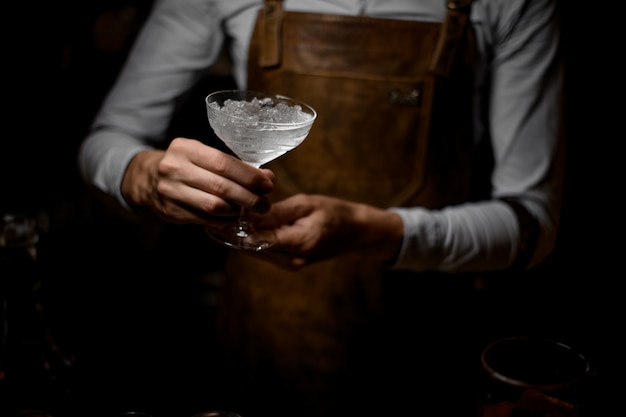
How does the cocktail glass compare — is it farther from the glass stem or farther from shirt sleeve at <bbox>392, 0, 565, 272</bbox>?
shirt sleeve at <bbox>392, 0, 565, 272</bbox>

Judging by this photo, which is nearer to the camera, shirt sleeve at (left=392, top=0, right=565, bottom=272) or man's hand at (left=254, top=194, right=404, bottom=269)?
man's hand at (left=254, top=194, right=404, bottom=269)

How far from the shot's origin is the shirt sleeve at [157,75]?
210cm

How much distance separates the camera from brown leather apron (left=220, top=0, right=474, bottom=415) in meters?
1.97

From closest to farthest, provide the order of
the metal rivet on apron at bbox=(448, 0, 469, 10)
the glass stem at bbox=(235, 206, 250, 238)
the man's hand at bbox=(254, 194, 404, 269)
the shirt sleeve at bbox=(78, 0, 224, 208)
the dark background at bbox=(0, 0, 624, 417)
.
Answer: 1. the glass stem at bbox=(235, 206, 250, 238)
2. the man's hand at bbox=(254, 194, 404, 269)
3. the metal rivet on apron at bbox=(448, 0, 469, 10)
4. the shirt sleeve at bbox=(78, 0, 224, 208)
5. the dark background at bbox=(0, 0, 624, 417)

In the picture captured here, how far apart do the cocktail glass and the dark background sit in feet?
4.07

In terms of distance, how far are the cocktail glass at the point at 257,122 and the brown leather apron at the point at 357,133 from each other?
0.58m

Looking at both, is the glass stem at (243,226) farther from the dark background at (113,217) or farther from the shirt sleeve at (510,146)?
the dark background at (113,217)

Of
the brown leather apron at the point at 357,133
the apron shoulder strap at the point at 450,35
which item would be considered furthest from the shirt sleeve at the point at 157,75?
the apron shoulder strap at the point at 450,35

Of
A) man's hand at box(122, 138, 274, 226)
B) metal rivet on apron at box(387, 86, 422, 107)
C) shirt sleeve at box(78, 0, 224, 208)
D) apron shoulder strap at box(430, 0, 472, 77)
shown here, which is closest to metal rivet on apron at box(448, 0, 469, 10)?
apron shoulder strap at box(430, 0, 472, 77)

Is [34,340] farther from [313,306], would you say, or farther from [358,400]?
[358,400]

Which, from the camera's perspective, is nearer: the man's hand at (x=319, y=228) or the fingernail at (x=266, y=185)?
the fingernail at (x=266, y=185)

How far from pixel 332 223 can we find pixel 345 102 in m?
0.47

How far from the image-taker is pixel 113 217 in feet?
12.4

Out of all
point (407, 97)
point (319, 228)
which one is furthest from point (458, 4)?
point (319, 228)
